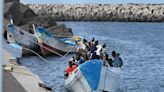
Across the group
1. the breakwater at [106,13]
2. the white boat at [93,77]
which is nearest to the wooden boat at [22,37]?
the white boat at [93,77]

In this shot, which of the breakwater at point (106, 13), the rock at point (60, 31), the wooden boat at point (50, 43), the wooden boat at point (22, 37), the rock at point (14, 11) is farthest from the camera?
the breakwater at point (106, 13)

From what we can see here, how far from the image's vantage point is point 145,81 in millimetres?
22703

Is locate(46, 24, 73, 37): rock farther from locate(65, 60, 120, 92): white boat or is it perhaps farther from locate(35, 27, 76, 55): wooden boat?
locate(65, 60, 120, 92): white boat

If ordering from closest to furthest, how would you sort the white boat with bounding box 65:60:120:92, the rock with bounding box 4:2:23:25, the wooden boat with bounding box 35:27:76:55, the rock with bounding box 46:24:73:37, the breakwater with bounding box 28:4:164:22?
the white boat with bounding box 65:60:120:92 < the wooden boat with bounding box 35:27:76:55 < the rock with bounding box 46:24:73:37 < the rock with bounding box 4:2:23:25 < the breakwater with bounding box 28:4:164:22

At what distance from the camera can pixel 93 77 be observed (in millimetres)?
14555

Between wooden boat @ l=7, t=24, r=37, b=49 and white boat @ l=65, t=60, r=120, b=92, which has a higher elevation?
white boat @ l=65, t=60, r=120, b=92

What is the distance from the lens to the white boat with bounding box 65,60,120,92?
14.3m

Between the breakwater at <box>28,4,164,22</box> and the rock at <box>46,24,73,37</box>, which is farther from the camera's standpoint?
the breakwater at <box>28,4,164,22</box>

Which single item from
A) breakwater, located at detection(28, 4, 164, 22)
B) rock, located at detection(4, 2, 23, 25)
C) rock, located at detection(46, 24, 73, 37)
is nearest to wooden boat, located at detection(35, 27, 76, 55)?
rock, located at detection(46, 24, 73, 37)

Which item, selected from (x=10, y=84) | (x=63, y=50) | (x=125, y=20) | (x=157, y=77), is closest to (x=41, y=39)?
(x=63, y=50)

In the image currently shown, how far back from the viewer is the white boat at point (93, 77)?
565 inches

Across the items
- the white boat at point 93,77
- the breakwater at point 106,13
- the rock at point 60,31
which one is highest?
the white boat at point 93,77

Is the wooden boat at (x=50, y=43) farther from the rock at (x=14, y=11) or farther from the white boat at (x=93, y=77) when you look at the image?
the white boat at (x=93, y=77)

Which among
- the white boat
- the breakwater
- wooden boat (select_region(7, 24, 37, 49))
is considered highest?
the white boat
